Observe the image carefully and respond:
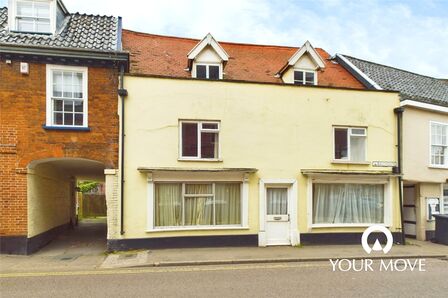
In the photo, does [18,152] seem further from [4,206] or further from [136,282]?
[136,282]

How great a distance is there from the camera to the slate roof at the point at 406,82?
16.1m

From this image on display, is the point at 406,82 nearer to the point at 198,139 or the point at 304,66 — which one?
the point at 304,66

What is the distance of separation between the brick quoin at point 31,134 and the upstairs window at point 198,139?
214cm

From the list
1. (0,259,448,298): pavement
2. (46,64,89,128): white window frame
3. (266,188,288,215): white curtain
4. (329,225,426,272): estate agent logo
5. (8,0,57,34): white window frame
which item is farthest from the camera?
(266,188,288,215): white curtain

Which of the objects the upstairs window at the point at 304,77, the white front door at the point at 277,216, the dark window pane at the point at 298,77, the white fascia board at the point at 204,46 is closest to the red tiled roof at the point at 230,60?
the upstairs window at the point at 304,77

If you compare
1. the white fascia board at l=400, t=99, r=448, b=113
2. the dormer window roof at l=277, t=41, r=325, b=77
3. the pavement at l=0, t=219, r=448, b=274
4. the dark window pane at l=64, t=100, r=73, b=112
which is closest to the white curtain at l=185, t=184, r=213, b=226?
the pavement at l=0, t=219, r=448, b=274

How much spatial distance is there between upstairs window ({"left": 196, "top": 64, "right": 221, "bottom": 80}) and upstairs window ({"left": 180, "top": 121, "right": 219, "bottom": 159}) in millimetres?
2013

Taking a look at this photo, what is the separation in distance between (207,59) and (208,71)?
418 millimetres

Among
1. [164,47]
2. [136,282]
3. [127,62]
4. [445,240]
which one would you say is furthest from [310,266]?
[164,47]

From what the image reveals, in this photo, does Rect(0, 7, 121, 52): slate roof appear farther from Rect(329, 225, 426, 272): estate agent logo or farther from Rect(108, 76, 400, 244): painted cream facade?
Rect(329, 225, 426, 272): estate agent logo

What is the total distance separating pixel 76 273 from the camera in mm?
9414

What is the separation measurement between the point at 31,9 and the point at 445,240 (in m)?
16.4

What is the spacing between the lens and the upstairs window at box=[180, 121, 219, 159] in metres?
13.0

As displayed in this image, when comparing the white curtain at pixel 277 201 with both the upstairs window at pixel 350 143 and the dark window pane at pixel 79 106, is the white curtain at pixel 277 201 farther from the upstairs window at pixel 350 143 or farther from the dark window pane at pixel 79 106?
the dark window pane at pixel 79 106
